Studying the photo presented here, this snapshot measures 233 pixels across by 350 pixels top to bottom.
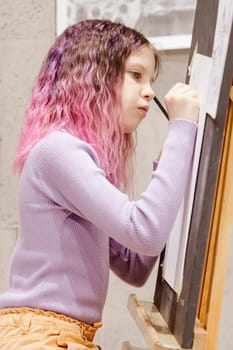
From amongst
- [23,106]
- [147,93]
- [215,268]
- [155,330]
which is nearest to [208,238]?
[215,268]

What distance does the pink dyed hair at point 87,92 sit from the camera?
1.24 meters

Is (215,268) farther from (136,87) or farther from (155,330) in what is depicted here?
(136,87)

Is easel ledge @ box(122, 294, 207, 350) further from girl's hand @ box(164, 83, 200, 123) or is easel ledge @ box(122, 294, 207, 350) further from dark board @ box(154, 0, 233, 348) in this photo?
girl's hand @ box(164, 83, 200, 123)

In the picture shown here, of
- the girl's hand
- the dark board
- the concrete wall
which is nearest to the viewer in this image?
the dark board

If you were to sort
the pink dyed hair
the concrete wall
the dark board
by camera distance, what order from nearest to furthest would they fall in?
the dark board → the pink dyed hair → the concrete wall

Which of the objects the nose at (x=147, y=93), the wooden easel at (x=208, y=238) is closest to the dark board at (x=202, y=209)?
the wooden easel at (x=208, y=238)

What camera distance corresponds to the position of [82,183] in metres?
1.12

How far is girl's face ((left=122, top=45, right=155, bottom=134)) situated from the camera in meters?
1.26

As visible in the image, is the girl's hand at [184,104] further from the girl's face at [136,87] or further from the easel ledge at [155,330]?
the easel ledge at [155,330]

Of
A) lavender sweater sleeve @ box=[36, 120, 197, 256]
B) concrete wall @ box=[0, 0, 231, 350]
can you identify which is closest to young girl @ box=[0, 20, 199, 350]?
lavender sweater sleeve @ box=[36, 120, 197, 256]

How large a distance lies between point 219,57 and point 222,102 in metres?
0.07

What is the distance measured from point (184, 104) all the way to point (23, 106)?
2.96 feet

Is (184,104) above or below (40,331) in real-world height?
above

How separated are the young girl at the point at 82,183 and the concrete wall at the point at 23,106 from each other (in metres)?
0.55
